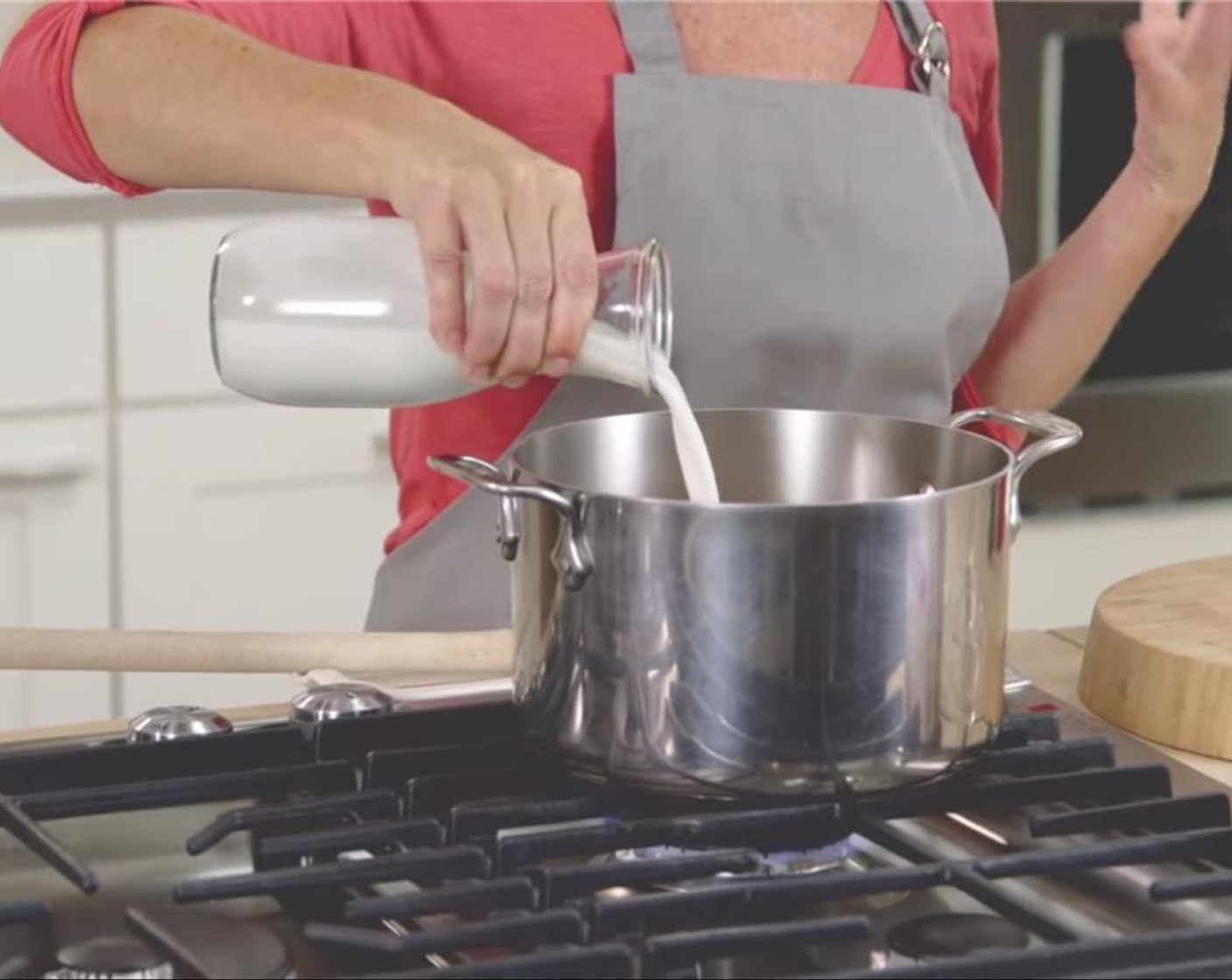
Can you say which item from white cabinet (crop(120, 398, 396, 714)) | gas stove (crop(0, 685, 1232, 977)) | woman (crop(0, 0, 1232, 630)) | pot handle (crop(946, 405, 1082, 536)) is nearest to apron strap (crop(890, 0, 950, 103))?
woman (crop(0, 0, 1232, 630))

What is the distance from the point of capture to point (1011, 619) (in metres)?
2.63

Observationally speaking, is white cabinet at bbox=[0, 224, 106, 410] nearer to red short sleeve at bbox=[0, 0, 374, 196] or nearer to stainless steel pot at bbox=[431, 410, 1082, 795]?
red short sleeve at bbox=[0, 0, 374, 196]

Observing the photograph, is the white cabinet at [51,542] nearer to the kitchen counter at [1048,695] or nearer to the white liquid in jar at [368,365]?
the kitchen counter at [1048,695]

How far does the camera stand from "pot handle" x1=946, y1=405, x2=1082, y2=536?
0.88 metres

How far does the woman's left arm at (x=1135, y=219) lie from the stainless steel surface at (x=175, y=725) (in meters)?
0.68

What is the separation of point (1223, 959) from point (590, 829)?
23cm

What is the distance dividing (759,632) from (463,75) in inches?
22.3

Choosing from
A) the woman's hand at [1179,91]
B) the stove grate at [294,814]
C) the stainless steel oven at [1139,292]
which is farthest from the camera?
the stainless steel oven at [1139,292]

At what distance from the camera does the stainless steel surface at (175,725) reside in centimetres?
92

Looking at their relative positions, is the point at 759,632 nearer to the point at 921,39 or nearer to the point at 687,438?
the point at 687,438

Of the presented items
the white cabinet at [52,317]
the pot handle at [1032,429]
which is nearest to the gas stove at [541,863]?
the pot handle at [1032,429]

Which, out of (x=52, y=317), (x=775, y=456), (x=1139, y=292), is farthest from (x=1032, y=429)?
(x=1139, y=292)

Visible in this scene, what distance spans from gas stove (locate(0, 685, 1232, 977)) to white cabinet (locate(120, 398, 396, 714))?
1278mm

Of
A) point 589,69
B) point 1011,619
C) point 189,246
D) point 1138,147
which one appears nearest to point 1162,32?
point 1138,147
